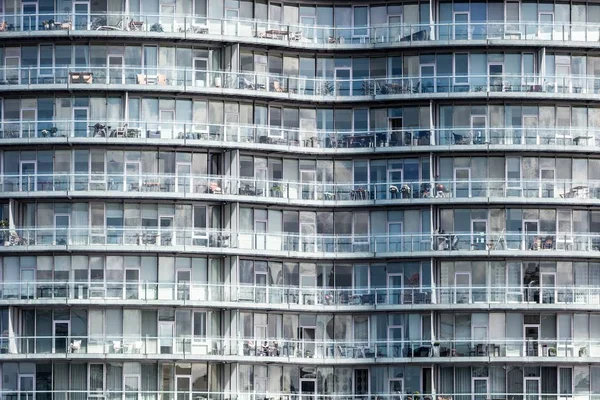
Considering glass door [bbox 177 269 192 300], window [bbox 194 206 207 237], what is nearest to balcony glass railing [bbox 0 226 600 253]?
window [bbox 194 206 207 237]

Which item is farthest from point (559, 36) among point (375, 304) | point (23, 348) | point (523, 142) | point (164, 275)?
point (23, 348)

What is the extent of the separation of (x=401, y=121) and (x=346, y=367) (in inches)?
564

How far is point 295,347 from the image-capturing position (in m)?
122

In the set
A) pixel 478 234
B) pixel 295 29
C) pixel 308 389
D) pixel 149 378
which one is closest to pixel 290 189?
pixel 295 29

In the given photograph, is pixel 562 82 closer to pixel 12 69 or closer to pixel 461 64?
pixel 461 64

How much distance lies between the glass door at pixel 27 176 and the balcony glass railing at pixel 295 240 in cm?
230

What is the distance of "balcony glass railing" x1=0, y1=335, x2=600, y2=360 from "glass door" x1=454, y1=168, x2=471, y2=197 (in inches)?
328

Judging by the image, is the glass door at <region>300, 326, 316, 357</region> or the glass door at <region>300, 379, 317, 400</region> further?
the glass door at <region>300, 326, 316, 357</region>

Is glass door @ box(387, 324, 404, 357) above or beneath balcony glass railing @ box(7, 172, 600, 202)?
beneath

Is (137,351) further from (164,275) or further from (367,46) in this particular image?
(367,46)

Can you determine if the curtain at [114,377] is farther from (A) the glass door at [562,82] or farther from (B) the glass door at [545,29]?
(B) the glass door at [545,29]

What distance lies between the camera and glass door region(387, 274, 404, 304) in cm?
12181

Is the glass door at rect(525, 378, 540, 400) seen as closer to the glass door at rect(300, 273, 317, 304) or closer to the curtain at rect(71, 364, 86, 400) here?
the glass door at rect(300, 273, 317, 304)

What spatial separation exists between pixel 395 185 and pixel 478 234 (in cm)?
544
